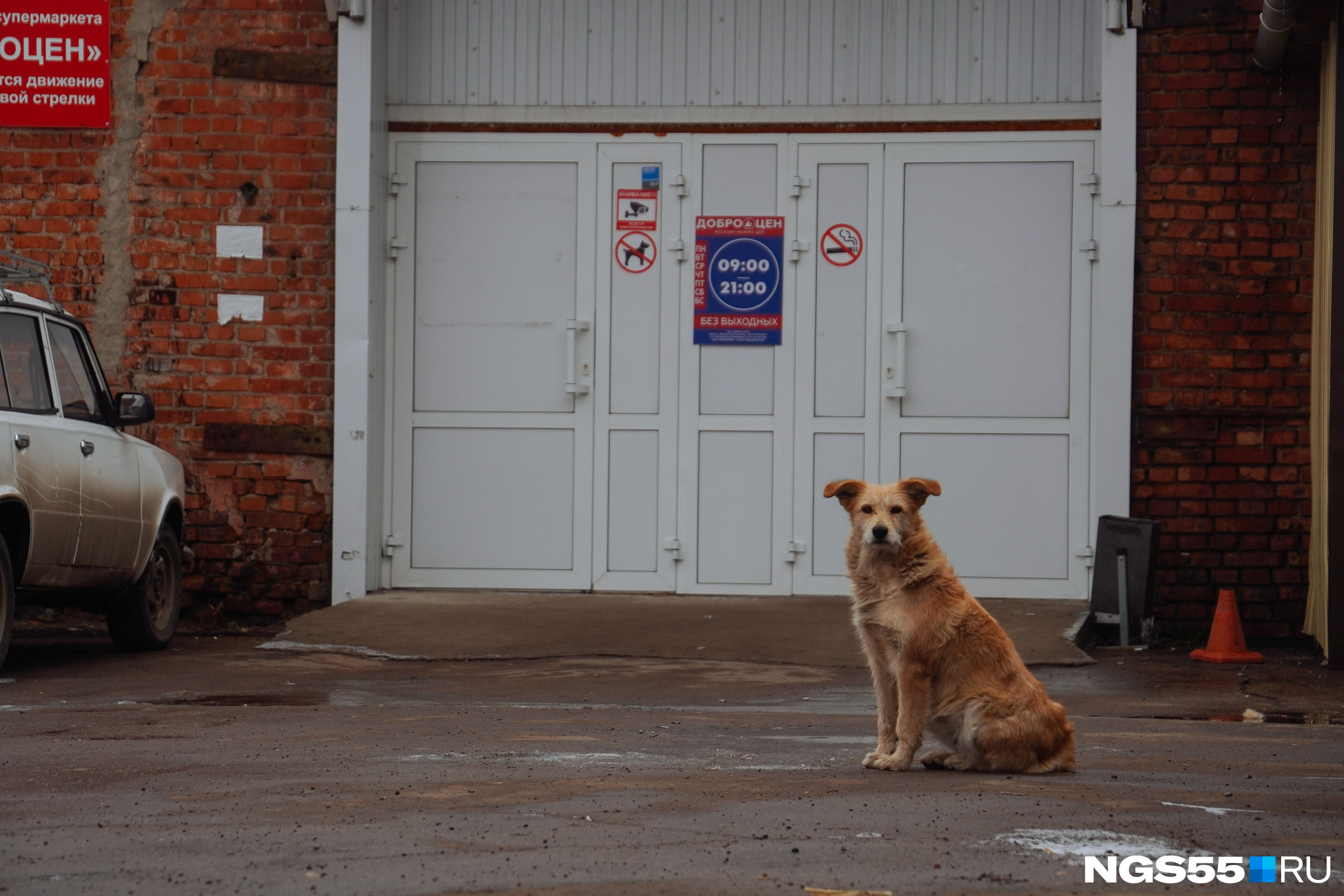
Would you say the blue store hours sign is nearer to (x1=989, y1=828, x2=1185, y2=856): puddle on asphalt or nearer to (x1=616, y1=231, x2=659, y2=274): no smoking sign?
(x1=616, y1=231, x2=659, y2=274): no smoking sign

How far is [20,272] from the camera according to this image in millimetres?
8211

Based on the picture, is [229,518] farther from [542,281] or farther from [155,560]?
[542,281]

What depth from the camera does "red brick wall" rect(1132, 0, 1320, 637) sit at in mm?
9109

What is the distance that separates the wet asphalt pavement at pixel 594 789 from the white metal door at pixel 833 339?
225 centimetres

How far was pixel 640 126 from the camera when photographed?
979 cm

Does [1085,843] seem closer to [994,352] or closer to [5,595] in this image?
[5,595]

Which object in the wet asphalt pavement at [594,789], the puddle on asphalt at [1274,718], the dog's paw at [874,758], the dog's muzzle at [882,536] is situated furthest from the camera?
the puddle on asphalt at [1274,718]

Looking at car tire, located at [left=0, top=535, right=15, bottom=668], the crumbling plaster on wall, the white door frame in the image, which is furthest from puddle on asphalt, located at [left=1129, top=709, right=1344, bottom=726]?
the crumbling plaster on wall

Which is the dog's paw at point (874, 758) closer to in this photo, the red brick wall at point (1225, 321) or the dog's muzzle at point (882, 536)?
the dog's muzzle at point (882, 536)

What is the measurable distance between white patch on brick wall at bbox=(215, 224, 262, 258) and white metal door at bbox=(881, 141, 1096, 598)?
413cm

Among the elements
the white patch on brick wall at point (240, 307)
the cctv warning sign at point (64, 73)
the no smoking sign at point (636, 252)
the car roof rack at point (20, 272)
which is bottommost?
the white patch on brick wall at point (240, 307)

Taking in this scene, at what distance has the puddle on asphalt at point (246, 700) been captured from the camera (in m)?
6.52

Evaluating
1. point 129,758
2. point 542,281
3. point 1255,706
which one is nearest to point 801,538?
point 542,281

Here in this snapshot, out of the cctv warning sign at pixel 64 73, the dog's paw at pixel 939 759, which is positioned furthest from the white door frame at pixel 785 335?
the dog's paw at pixel 939 759
